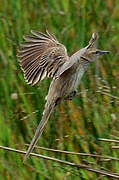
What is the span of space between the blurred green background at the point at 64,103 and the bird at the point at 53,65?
0.80 feet

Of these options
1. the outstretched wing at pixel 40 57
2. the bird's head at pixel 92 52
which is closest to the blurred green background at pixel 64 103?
the outstretched wing at pixel 40 57

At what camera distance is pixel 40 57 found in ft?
12.1

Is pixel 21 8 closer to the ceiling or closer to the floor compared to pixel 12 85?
closer to the ceiling

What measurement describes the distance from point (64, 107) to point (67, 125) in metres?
0.18

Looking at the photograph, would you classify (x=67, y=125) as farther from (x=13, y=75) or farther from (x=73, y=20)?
(x=73, y=20)

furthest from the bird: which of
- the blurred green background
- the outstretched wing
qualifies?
the blurred green background

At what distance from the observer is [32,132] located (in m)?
3.85

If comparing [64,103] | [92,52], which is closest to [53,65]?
[92,52]

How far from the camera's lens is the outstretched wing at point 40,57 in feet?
11.4

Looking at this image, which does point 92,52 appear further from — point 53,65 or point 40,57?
point 40,57

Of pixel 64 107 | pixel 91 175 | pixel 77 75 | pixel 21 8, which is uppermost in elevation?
pixel 21 8

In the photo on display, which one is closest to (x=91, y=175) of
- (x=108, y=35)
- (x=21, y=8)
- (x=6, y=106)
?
(x=6, y=106)

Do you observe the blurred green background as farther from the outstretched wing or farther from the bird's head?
the bird's head

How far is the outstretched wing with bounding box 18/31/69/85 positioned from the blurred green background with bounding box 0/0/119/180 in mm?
229
